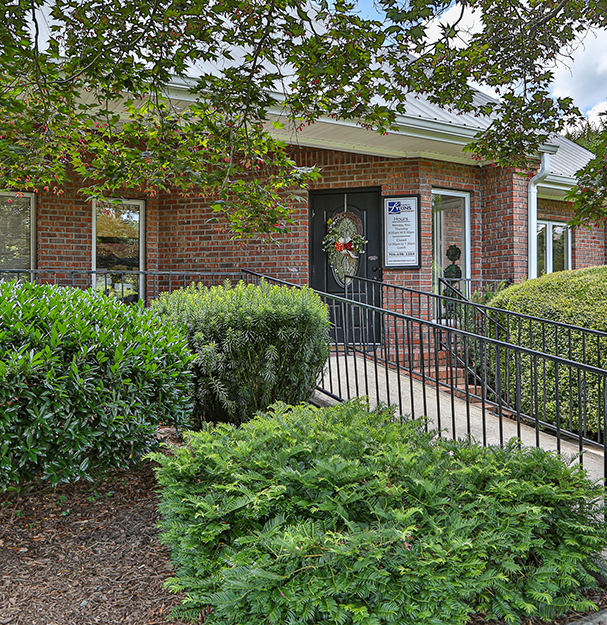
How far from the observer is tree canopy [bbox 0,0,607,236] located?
12.4 feet

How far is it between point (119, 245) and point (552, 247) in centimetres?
827

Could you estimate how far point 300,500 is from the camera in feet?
7.02

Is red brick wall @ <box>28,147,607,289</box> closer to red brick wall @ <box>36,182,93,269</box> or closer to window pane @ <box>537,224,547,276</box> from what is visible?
red brick wall @ <box>36,182,93,269</box>

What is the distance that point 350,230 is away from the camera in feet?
26.5

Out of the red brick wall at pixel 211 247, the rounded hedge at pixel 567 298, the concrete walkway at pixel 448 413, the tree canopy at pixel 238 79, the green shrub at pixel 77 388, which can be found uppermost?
the tree canopy at pixel 238 79

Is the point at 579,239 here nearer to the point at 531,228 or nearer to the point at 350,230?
the point at 531,228

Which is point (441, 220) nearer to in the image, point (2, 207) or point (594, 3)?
point (594, 3)

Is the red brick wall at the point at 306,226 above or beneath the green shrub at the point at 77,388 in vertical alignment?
above

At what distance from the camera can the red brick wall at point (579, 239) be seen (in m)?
10.5

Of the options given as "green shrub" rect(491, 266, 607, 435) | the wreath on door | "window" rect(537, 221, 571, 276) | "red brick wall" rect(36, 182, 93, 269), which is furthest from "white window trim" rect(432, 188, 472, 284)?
"red brick wall" rect(36, 182, 93, 269)

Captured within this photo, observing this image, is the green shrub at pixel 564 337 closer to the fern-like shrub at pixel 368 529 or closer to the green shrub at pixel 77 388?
the fern-like shrub at pixel 368 529

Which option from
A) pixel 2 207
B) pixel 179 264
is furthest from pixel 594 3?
pixel 2 207

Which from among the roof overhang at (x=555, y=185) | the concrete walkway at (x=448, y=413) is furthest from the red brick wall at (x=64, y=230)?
the roof overhang at (x=555, y=185)

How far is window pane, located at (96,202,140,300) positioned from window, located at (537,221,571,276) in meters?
7.58
